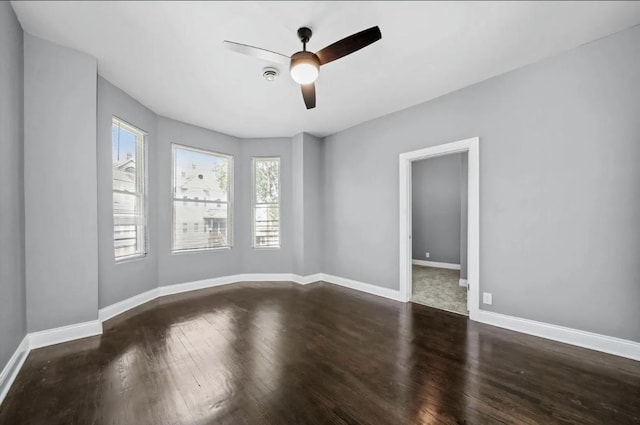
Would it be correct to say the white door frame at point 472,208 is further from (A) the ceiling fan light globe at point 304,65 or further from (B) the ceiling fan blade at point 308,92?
(A) the ceiling fan light globe at point 304,65

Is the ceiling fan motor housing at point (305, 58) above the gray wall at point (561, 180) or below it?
above

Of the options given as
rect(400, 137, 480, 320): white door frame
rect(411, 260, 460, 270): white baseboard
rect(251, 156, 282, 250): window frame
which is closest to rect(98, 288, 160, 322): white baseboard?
rect(251, 156, 282, 250): window frame

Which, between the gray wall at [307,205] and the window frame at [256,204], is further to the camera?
the window frame at [256,204]

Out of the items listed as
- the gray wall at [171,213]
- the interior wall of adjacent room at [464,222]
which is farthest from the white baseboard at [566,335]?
the gray wall at [171,213]

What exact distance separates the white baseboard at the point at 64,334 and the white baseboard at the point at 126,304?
0.27 meters

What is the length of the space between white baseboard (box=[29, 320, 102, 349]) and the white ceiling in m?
2.77

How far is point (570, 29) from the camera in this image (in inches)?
87.2

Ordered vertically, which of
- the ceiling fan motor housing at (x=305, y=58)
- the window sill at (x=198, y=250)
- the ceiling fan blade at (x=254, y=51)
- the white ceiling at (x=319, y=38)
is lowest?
the window sill at (x=198, y=250)

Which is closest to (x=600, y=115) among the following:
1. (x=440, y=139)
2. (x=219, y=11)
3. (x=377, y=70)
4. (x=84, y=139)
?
(x=440, y=139)

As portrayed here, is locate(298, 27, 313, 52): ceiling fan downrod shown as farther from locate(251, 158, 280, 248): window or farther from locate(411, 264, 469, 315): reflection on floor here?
locate(411, 264, 469, 315): reflection on floor

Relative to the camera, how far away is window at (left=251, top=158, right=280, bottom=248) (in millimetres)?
5082

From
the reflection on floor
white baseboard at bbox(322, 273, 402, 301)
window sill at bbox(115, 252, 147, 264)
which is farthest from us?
white baseboard at bbox(322, 273, 402, 301)

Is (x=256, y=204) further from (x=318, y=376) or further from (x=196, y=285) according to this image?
(x=318, y=376)

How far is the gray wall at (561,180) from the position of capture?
2.25 metres
